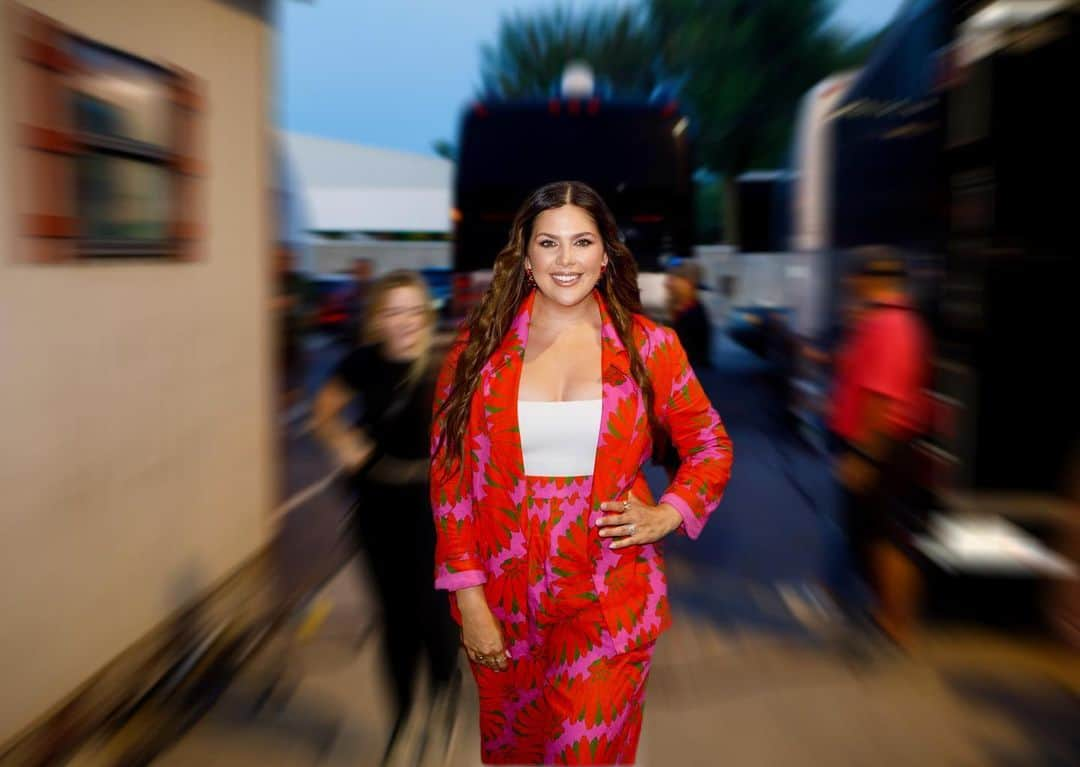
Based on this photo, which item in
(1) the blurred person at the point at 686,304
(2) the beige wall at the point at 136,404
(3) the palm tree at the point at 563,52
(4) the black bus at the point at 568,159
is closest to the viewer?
(2) the beige wall at the point at 136,404

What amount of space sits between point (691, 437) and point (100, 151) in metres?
3.04

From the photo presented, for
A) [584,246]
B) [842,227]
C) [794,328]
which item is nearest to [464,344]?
[584,246]

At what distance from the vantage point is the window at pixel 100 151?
14.2 feet

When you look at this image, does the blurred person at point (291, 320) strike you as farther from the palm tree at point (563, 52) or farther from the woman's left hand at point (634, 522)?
the palm tree at point (563, 52)

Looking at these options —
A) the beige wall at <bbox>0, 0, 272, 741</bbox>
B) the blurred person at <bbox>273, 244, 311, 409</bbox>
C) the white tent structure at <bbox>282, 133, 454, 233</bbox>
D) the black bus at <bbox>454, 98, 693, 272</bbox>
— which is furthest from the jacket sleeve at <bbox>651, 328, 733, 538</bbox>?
the white tent structure at <bbox>282, 133, 454, 233</bbox>

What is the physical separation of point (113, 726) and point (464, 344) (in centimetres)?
242

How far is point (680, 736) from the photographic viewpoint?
14.8 ft

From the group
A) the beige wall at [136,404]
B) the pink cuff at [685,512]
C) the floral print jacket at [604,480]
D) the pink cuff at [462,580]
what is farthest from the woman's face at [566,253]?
the beige wall at [136,404]

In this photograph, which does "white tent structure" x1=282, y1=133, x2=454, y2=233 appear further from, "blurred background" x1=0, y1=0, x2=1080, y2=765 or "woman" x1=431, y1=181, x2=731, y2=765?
"woman" x1=431, y1=181, x2=731, y2=765

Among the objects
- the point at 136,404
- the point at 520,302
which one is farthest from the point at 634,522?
the point at 136,404

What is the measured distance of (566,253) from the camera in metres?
3.03

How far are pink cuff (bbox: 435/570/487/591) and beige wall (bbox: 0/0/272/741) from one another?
→ 1950 millimetres

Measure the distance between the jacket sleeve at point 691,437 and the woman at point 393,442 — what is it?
123 cm

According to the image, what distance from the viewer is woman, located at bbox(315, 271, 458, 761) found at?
13.5 ft
